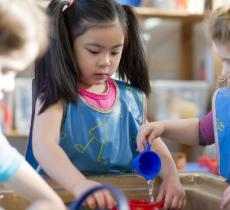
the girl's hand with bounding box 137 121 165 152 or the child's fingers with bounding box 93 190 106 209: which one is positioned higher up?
the girl's hand with bounding box 137 121 165 152

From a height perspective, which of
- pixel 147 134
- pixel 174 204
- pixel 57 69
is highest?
pixel 57 69

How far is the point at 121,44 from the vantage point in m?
0.99

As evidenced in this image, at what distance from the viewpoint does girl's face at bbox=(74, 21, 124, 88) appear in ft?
3.14

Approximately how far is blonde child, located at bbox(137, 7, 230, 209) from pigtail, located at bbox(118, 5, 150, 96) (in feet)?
0.43

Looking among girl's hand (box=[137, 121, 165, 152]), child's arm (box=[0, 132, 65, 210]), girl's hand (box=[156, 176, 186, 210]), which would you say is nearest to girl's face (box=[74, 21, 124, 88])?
girl's hand (box=[137, 121, 165, 152])

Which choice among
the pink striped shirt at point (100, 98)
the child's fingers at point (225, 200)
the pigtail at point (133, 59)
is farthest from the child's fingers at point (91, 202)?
the pigtail at point (133, 59)

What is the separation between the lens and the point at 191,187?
96 cm

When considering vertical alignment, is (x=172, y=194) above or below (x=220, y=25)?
below

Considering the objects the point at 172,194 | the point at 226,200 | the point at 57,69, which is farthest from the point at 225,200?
the point at 57,69

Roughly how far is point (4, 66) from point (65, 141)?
1.19 ft

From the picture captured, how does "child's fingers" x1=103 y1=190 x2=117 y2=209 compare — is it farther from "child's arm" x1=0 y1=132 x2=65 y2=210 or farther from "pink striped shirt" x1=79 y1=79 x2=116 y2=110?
"pink striped shirt" x1=79 y1=79 x2=116 y2=110

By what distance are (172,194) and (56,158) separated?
218 millimetres

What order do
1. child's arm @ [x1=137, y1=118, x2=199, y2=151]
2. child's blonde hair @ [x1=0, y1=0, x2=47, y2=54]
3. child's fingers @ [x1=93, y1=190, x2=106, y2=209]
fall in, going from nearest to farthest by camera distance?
1. child's blonde hair @ [x1=0, y1=0, x2=47, y2=54]
2. child's fingers @ [x1=93, y1=190, x2=106, y2=209]
3. child's arm @ [x1=137, y1=118, x2=199, y2=151]

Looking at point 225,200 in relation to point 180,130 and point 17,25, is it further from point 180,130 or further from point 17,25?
point 17,25
